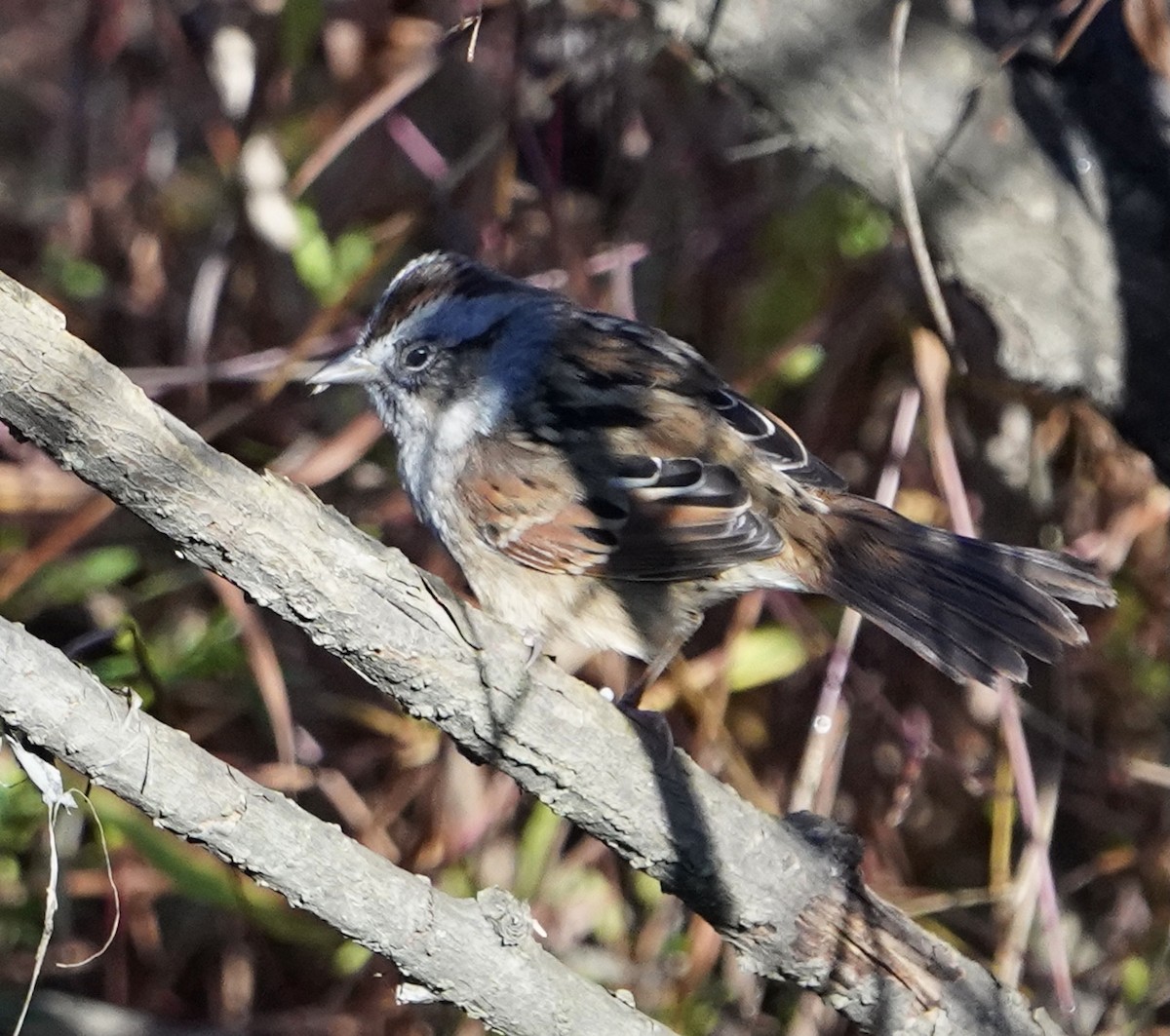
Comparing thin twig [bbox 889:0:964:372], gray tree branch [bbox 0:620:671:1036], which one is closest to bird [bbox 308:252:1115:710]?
thin twig [bbox 889:0:964:372]

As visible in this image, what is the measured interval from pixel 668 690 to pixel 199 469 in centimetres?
159

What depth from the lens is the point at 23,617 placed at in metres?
2.89

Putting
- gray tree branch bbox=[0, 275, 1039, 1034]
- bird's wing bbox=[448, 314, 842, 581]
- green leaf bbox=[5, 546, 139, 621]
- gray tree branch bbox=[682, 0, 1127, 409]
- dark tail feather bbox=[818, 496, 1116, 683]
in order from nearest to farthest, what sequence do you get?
1. gray tree branch bbox=[0, 275, 1039, 1034]
2. dark tail feather bbox=[818, 496, 1116, 683]
3. gray tree branch bbox=[682, 0, 1127, 409]
4. bird's wing bbox=[448, 314, 842, 581]
5. green leaf bbox=[5, 546, 139, 621]

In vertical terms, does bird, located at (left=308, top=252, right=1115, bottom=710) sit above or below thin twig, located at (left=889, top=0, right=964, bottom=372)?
below

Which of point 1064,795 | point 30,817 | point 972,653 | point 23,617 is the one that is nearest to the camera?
point 972,653

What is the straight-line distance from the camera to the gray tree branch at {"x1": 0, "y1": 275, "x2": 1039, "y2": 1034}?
59.8 inches

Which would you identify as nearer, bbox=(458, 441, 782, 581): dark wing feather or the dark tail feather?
the dark tail feather

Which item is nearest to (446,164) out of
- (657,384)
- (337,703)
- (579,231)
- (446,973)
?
(579,231)

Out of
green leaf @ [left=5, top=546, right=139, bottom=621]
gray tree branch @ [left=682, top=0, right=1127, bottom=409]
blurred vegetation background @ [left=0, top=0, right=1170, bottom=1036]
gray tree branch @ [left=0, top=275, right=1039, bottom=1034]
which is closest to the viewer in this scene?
gray tree branch @ [left=0, top=275, right=1039, bottom=1034]

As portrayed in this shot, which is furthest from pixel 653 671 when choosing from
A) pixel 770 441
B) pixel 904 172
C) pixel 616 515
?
pixel 904 172

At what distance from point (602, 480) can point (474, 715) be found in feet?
3.13

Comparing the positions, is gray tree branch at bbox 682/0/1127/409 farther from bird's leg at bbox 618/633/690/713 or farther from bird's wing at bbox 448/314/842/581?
bird's leg at bbox 618/633/690/713

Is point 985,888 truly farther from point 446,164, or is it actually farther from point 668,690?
point 446,164

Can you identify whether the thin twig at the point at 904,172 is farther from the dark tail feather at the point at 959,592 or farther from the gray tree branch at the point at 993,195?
the dark tail feather at the point at 959,592
